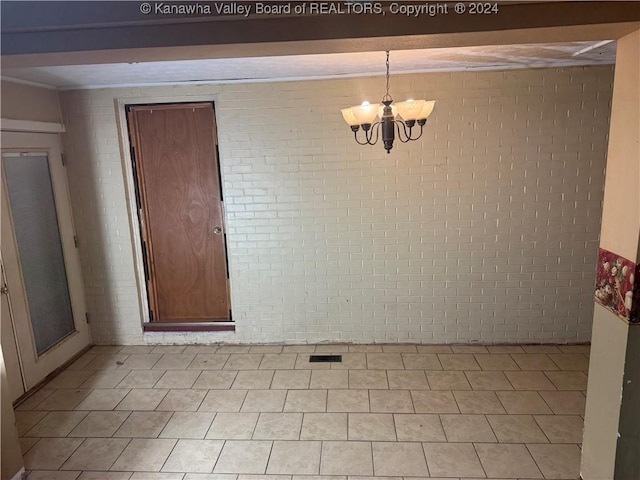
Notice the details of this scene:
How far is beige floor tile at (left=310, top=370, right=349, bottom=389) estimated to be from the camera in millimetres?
3204

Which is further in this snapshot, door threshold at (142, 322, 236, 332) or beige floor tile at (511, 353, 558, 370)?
door threshold at (142, 322, 236, 332)

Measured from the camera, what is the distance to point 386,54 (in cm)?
283

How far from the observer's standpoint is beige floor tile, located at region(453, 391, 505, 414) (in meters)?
2.84

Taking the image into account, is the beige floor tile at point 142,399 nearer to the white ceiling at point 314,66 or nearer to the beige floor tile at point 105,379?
the beige floor tile at point 105,379

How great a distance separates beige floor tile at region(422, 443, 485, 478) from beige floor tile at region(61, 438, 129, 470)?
1.89m

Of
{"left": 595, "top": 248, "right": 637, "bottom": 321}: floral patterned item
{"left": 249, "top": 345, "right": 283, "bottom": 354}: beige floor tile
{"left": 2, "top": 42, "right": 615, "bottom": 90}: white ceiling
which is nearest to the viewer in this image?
{"left": 595, "top": 248, "right": 637, "bottom": 321}: floral patterned item

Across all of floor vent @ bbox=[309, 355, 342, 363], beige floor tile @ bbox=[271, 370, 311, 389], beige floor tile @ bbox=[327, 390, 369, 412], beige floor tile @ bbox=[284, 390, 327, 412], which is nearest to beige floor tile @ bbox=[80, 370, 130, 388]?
beige floor tile @ bbox=[271, 370, 311, 389]

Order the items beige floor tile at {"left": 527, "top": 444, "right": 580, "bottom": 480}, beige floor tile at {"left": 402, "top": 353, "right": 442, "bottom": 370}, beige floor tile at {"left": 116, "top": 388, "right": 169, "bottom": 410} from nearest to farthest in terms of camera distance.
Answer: beige floor tile at {"left": 527, "top": 444, "right": 580, "bottom": 480}, beige floor tile at {"left": 116, "top": 388, "right": 169, "bottom": 410}, beige floor tile at {"left": 402, "top": 353, "right": 442, "bottom": 370}

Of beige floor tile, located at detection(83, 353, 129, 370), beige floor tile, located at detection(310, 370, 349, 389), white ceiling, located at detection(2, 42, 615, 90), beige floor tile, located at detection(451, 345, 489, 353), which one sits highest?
white ceiling, located at detection(2, 42, 615, 90)

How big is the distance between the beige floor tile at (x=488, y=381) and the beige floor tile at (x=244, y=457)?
64.6 inches

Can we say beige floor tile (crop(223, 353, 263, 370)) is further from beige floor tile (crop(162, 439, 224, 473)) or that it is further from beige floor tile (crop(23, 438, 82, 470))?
beige floor tile (crop(23, 438, 82, 470))

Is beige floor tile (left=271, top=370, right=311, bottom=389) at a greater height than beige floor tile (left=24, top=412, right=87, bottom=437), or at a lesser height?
greater

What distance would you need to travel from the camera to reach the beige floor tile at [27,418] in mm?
2795

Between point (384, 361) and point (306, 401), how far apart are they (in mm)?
868
